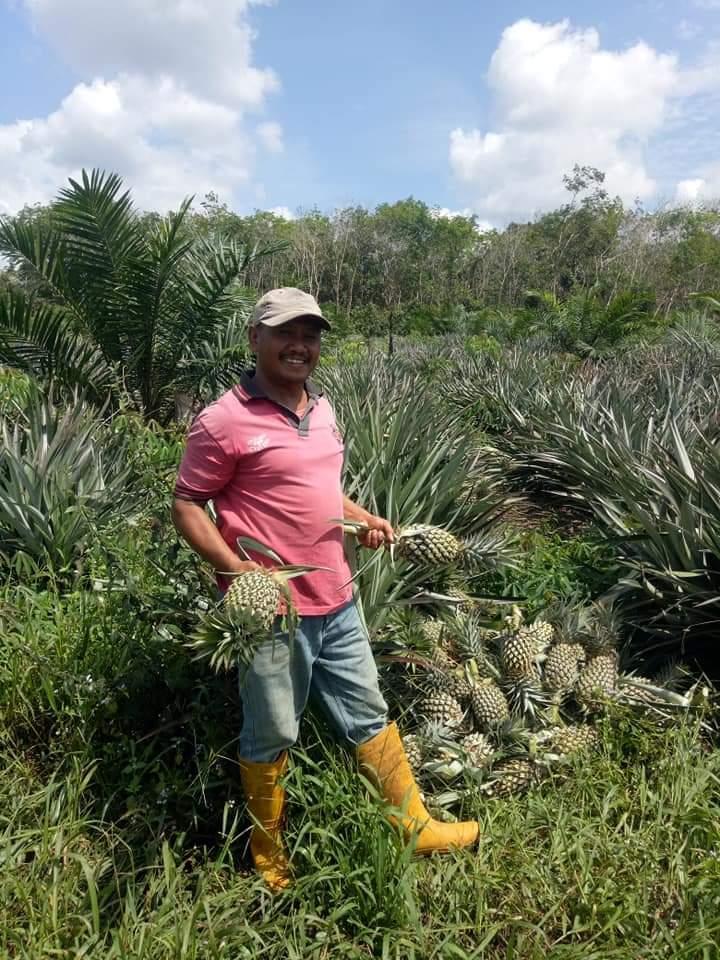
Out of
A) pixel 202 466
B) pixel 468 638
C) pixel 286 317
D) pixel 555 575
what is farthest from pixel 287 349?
pixel 555 575

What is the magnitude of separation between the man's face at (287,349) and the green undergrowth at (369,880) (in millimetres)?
1163

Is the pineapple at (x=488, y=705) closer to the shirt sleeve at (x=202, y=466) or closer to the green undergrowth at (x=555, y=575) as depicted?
the green undergrowth at (x=555, y=575)

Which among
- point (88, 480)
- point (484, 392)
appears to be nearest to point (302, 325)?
A: point (88, 480)

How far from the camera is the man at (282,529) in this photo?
1.89 m

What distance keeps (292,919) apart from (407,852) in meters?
0.35

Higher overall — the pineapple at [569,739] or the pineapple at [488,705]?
the pineapple at [488,705]

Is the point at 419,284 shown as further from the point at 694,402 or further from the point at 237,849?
the point at 237,849

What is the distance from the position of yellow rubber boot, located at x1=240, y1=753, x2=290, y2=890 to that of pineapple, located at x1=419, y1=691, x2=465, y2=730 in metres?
0.70

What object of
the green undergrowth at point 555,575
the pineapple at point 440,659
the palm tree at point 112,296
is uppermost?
the palm tree at point 112,296

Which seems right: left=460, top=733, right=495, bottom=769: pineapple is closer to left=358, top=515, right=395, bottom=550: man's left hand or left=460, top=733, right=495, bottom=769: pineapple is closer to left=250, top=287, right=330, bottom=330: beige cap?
left=358, top=515, right=395, bottom=550: man's left hand

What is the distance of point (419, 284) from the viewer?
39.0 meters

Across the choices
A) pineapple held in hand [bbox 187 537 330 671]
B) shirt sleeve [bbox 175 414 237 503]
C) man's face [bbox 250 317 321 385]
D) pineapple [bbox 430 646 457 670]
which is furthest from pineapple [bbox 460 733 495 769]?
man's face [bbox 250 317 321 385]

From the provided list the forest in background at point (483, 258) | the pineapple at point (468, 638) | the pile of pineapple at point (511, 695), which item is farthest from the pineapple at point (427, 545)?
the forest in background at point (483, 258)

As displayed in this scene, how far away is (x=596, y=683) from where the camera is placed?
268cm
